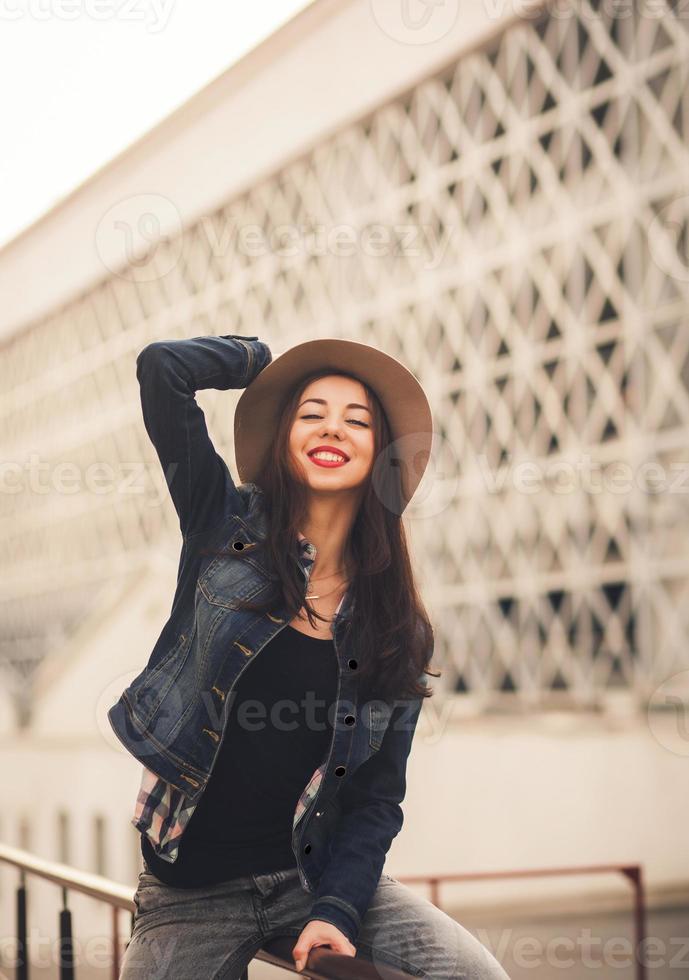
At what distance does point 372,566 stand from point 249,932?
713 millimetres

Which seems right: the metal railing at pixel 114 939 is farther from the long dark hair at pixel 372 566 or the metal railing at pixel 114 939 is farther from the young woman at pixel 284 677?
the long dark hair at pixel 372 566

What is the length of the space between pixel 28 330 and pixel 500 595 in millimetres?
17882

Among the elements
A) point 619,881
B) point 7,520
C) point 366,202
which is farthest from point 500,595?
point 7,520

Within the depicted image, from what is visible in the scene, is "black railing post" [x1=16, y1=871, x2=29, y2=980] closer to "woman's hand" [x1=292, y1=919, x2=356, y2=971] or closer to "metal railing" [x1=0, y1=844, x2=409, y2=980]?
"metal railing" [x1=0, y1=844, x2=409, y2=980]

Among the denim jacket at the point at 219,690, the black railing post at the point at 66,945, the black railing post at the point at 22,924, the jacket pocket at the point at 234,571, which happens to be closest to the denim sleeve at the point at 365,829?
the denim jacket at the point at 219,690

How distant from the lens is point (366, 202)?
672 inches

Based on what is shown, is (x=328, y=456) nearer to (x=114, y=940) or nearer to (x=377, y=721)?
(x=377, y=721)

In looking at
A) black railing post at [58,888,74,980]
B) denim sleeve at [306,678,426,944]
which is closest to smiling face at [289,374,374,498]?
denim sleeve at [306,678,426,944]

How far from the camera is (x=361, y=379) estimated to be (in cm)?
222

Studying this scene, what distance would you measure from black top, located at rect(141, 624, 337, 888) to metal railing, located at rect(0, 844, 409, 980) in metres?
0.17

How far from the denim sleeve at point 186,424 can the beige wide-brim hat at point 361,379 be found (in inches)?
3.8

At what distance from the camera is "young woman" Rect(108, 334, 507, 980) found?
1.97 metres

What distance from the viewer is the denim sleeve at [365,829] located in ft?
6.46

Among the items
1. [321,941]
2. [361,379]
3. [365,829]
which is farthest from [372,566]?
[321,941]
